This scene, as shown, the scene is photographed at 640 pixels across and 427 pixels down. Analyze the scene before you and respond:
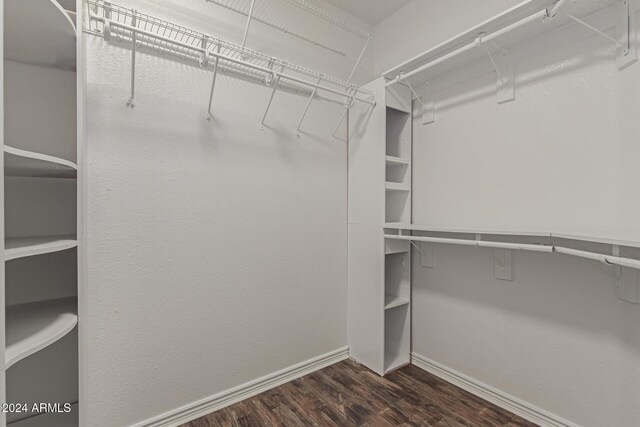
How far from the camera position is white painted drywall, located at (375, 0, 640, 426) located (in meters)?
1.38

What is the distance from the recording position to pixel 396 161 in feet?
7.24

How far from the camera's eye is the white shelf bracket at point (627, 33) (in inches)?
50.9

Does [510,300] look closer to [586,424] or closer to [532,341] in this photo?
[532,341]

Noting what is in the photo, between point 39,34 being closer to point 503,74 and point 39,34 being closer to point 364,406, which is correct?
point 503,74

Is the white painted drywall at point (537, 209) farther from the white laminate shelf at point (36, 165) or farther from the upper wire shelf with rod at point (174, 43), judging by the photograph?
the white laminate shelf at point (36, 165)

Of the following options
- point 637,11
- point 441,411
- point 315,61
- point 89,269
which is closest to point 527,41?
point 637,11

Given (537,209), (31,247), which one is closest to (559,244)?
(537,209)

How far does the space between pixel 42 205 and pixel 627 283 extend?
9.01 ft

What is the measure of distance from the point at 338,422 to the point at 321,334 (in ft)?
2.18

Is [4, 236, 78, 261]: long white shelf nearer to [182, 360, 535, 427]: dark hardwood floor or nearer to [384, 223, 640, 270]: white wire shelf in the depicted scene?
[182, 360, 535, 427]: dark hardwood floor

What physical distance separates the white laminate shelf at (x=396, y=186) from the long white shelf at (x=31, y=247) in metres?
1.84

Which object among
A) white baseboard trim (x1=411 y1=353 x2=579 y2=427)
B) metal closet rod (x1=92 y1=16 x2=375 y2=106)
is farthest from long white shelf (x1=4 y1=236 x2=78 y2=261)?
white baseboard trim (x1=411 y1=353 x2=579 y2=427)

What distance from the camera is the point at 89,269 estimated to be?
4.61ft

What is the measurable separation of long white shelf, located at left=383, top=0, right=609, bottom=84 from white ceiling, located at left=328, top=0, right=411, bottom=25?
69 centimetres
